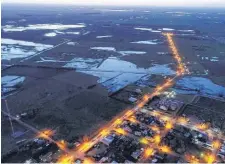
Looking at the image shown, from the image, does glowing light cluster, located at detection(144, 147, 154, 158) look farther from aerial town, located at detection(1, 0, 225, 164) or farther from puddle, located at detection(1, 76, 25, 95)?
puddle, located at detection(1, 76, 25, 95)

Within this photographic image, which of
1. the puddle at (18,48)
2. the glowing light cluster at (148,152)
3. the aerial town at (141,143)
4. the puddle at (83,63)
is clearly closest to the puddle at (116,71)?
the puddle at (83,63)

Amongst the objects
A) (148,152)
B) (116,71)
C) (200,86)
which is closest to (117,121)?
(148,152)

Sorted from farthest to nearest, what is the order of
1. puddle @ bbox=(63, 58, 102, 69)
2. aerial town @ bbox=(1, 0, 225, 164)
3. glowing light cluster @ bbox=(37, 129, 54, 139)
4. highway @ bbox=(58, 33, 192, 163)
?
puddle @ bbox=(63, 58, 102, 69) < glowing light cluster @ bbox=(37, 129, 54, 139) < aerial town @ bbox=(1, 0, 225, 164) < highway @ bbox=(58, 33, 192, 163)

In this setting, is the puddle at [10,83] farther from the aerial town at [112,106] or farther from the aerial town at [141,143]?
the aerial town at [141,143]

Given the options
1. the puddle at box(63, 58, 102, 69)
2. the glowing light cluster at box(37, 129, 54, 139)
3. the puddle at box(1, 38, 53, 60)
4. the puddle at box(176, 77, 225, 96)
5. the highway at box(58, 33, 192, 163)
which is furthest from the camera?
the puddle at box(1, 38, 53, 60)

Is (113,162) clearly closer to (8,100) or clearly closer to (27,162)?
(27,162)

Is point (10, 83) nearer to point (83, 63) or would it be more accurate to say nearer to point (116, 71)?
point (83, 63)

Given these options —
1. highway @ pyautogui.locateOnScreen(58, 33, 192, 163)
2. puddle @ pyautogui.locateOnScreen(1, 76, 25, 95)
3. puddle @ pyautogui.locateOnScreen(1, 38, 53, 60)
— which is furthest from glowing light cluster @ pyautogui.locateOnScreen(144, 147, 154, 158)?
puddle @ pyautogui.locateOnScreen(1, 38, 53, 60)

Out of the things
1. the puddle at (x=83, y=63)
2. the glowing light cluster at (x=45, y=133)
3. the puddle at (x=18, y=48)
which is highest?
the puddle at (x=18, y=48)

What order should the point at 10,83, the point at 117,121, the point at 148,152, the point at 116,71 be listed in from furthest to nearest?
1. the point at 116,71
2. the point at 10,83
3. the point at 117,121
4. the point at 148,152

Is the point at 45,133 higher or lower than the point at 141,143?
lower

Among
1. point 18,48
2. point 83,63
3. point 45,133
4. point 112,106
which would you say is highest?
point 18,48
